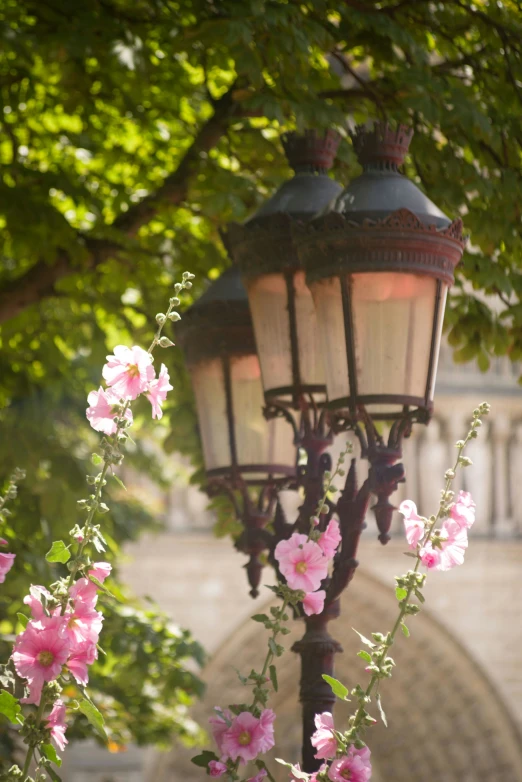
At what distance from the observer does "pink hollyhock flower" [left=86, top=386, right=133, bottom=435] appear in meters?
2.09

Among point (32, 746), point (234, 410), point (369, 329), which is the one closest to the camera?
point (32, 746)

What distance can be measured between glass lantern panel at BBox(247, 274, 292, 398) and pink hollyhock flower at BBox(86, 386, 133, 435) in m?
0.86

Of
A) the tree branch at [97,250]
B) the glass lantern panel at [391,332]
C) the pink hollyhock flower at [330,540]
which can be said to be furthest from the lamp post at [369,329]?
the tree branch at [97,250]

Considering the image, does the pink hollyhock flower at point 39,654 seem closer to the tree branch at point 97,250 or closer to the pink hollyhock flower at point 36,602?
the pink hollyhock flower at point 36,602

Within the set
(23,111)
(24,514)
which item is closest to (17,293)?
(24,514)

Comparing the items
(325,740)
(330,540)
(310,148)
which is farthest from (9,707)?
(310,148)

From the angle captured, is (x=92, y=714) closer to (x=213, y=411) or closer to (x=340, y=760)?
(x=340, y=760)

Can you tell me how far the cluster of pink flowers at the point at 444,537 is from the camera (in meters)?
2.24

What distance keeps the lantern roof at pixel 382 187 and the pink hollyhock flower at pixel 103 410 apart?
0.79 metres

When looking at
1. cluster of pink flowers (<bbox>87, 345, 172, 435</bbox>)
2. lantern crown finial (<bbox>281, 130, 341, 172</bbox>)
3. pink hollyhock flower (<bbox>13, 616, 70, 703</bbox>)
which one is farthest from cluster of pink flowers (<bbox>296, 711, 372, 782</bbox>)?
lantern crown finial (<bbox>281, 130, 341, 172</bbox>)

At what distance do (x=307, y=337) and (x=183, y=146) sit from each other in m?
3.59

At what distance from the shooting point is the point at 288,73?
155 inches

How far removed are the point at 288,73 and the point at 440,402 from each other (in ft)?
37.5

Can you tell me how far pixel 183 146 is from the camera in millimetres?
6352
